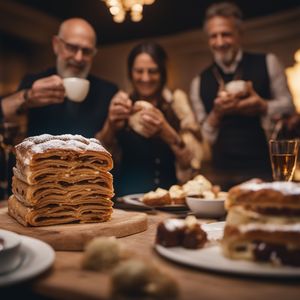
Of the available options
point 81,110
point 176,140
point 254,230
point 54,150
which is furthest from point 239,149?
point 254,230

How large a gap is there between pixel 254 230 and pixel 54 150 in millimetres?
856

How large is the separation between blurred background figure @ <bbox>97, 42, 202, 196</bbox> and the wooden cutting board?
1544mm

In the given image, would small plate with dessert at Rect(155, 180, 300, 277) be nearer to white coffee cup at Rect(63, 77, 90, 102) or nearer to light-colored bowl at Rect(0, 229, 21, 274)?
light-colored bowl at Rect(0, 229, 21, 274)

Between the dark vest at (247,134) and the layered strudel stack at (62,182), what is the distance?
2.73 m

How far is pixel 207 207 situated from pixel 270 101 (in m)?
2.34

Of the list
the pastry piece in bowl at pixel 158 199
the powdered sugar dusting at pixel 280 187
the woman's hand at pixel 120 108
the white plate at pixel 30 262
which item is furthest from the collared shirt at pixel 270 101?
the white plate at pixel 30 262

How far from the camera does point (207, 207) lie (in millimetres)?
2000

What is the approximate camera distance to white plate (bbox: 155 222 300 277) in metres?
1.07

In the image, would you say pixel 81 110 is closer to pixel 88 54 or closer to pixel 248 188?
pixel 88 54

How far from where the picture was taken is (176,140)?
3.36 metres

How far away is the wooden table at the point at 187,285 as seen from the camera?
0.98m

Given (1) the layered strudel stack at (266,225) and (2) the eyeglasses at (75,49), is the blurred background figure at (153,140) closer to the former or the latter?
(2) the eyeglasses at (75,49)

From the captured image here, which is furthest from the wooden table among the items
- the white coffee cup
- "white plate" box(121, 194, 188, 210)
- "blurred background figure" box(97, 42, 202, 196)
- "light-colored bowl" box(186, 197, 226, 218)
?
"blurred background figure" box(97, 42, 202, 196)

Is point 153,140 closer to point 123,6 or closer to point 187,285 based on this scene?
point 123,6
